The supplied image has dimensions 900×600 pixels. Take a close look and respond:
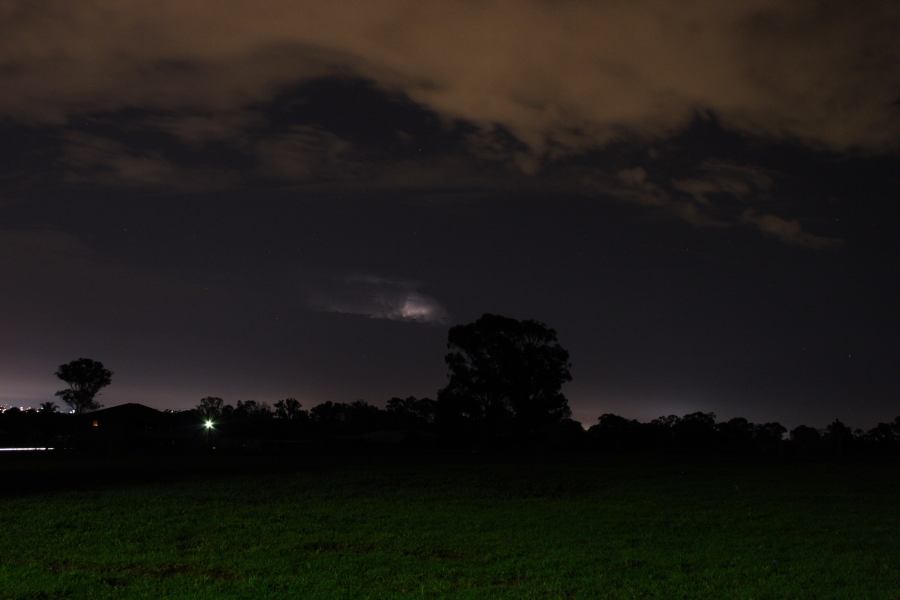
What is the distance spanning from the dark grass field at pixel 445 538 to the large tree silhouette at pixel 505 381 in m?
50.9

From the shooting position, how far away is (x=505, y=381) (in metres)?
82.5

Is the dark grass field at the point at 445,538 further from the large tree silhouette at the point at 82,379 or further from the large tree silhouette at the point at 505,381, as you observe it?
the large tree silhouette at the point at 82,379

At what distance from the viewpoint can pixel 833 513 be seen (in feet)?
71.6

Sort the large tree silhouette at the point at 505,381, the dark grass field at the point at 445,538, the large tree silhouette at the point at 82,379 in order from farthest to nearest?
the large tree silhouette at the point at 82,379
the large tree silhouette at the point at 505,381
the dark grass field at the point at 445,538

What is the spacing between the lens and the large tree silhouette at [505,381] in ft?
269

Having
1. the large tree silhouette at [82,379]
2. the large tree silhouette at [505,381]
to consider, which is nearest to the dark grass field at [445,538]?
the large tree silhouette at [505,381]

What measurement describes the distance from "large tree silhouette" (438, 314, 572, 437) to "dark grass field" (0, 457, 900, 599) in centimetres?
5087

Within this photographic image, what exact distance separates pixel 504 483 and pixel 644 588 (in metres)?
17.9

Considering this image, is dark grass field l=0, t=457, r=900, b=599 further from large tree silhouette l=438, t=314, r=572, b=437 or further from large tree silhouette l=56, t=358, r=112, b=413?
large tree silhouette l=56, t=358, r=112, b=413

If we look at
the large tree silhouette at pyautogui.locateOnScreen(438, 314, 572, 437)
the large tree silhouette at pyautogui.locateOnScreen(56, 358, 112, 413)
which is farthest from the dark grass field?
the large tree silhouette at pyautogui.locateOnScreen(56, 358, 112, 413)

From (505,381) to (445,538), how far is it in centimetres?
6602

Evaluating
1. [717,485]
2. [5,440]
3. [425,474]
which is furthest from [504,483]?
[5,440]

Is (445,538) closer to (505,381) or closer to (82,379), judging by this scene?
(505,381)

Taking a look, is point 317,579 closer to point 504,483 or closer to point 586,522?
point 586,522
